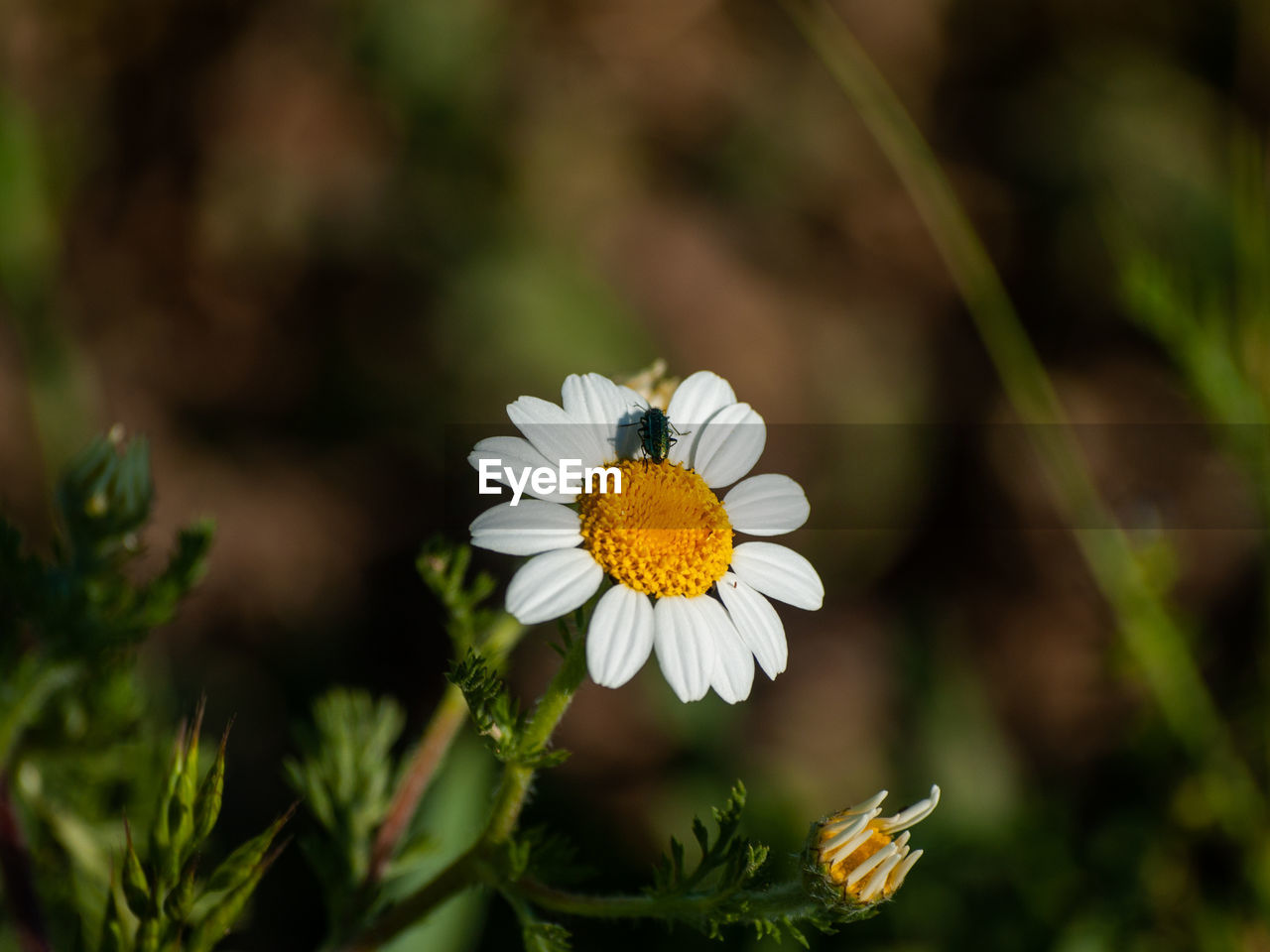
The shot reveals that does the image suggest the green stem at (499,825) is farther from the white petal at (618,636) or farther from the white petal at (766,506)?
the white petal at (766,506)

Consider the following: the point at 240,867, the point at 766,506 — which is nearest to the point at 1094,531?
the point at 766,506

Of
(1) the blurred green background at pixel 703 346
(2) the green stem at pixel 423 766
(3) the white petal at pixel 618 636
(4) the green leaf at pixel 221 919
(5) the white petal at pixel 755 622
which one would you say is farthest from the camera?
(1) the blurred green background at pixel 703 346

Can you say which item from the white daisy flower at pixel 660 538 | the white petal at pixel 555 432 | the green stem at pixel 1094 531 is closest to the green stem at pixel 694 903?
the white daisy flower at pixel 660 538

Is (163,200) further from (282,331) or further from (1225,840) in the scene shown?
(1225,840)

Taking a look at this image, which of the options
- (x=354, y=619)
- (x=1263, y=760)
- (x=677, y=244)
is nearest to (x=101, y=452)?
(x=354, y=619)

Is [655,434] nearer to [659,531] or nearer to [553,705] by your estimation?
[659,531]

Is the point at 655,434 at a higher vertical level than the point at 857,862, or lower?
higher

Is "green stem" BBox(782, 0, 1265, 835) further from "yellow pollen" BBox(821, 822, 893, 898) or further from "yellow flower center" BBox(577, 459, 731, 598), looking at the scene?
"yellow pollen" BBox(821, 822, 893, 898)

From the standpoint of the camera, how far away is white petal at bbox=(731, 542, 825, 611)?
4.77 ft

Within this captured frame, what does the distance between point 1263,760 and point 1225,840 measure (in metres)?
0.27

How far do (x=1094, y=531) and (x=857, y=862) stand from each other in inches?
81.3

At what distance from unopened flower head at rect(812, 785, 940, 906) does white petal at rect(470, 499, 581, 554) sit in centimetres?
52

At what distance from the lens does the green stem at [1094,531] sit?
288 cm

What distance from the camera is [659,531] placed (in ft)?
4.67
